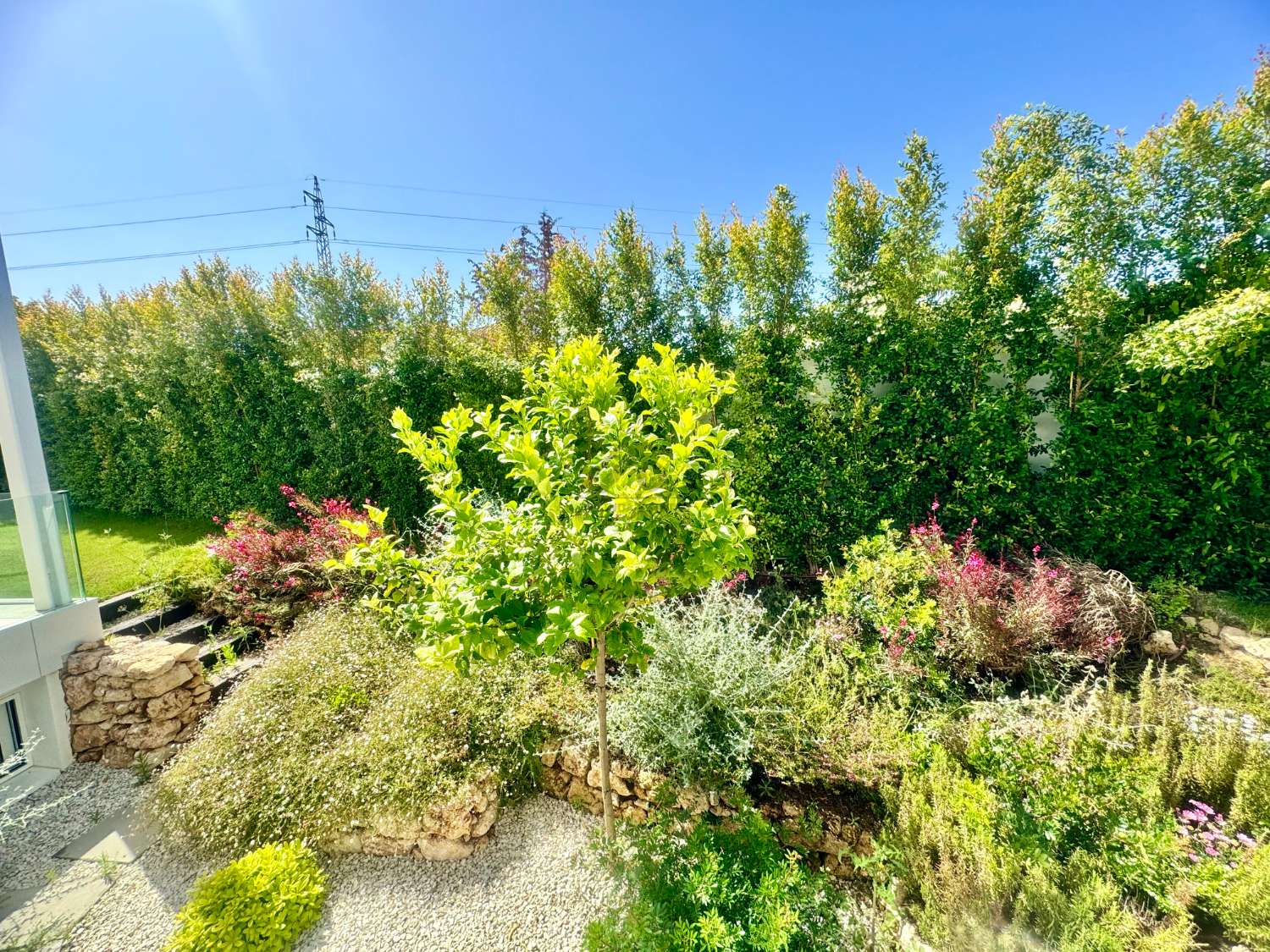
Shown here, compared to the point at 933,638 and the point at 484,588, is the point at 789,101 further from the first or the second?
the point at 484,588

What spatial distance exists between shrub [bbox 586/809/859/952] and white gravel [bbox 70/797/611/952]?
49 cm

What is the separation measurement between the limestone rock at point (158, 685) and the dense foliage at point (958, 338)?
3343 mm

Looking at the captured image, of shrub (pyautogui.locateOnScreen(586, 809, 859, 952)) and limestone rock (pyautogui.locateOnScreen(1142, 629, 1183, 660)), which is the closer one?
shrub (pyautogui.locateOnScreen(586, 809, 859, 952))

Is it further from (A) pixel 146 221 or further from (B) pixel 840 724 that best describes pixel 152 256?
(B) pixel 840 724

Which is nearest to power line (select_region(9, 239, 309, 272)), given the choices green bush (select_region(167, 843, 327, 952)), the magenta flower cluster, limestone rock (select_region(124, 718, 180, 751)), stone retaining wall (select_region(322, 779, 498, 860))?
limestone rock (select_region(124, 718, 180, 751))

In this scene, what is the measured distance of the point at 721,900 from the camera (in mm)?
1985

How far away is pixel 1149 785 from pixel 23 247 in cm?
994

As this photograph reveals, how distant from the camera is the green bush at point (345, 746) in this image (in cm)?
299

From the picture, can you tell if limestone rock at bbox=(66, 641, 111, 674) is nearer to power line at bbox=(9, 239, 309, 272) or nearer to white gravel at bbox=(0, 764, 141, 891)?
white gravel at bbox=(0, 764, 141, 891)

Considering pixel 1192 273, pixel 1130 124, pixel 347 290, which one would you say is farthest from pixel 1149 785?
pixel 347 290

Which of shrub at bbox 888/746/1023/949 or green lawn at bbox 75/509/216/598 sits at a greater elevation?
green lawn at bbox 75/509/216/598

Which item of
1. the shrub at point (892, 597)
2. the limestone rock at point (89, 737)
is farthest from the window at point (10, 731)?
the shrub at point (892, 597)

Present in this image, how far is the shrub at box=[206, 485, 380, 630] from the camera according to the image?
5.48 meters

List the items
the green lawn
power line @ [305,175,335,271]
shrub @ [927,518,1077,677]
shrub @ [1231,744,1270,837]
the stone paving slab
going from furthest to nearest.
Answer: power line @ [305,175,335,271] < the green lawn < shrub @ [927,518,1077,677] < the stone paving slab < shrub @ [1231,744,1270,837]
